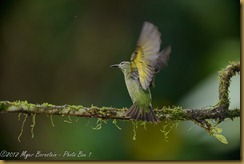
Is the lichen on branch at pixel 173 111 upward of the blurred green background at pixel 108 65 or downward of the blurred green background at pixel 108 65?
downward

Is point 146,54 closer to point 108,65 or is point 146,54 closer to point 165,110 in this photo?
point 165,110

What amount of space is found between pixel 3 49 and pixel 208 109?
1117 millimetres

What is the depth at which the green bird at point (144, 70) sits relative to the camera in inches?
90.2

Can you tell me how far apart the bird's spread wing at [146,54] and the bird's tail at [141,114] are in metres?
0.08

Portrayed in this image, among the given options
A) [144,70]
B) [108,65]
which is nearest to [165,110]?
[144,70]

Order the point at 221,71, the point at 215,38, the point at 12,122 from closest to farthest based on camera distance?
the point at 221,71 → the point at 12,122 → the point at 215,38

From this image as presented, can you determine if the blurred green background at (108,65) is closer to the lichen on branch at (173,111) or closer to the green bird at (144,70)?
the lichen on branch at (173,111)

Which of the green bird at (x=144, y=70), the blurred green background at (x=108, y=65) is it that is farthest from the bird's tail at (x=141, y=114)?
the blurred green background at (x=108, y=65)

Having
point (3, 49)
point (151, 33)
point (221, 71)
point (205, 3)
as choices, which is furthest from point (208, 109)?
point (3, 49)

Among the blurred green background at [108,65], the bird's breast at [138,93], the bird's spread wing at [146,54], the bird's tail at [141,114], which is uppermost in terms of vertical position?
the blurred green background at [108,65]

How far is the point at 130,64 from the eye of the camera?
2.43 metres

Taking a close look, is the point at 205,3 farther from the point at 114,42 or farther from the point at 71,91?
the point at 71,91

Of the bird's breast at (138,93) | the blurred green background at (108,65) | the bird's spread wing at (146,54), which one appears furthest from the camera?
the blurred green background at (108,65)

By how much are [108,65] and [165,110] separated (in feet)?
2.43
